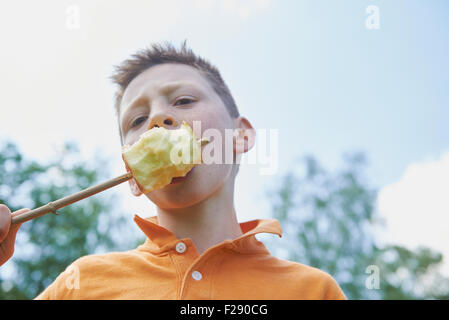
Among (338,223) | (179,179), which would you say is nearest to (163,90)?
(179,179)

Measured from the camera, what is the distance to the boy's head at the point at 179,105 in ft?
5.70

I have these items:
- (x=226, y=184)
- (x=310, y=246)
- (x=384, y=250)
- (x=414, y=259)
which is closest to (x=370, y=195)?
(x=310, y=246)

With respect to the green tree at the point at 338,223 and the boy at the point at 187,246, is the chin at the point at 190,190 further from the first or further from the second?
the green tree at the point at 338,223

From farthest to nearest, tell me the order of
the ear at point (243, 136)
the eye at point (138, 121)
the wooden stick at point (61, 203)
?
1. the ear at point (243, 136)
2. the eye at point (138, 121)
3. the wooden stick at point (61, 203)

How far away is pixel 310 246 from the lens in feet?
46.7

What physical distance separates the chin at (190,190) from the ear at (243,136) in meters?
0.37

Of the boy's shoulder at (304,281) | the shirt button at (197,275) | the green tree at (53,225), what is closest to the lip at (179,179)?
the shirt button at (197,275)

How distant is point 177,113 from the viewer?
1797 millimetres

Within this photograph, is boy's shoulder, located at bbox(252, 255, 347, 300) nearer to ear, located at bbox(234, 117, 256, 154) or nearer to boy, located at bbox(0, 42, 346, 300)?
boy, located at bbox(0, 42, 346, 300)

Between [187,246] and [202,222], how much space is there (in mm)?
165

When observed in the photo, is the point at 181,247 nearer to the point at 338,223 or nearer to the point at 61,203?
the point at 61,203
